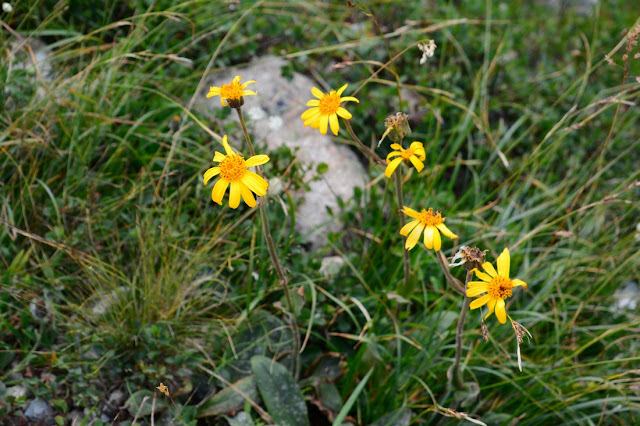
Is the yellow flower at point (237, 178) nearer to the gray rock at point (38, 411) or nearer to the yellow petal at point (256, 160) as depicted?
the yellow petal at point (256, 160)

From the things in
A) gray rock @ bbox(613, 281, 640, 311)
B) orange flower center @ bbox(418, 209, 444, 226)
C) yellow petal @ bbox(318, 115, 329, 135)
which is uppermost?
yellow petal @ bbox(318, 115, 329, 135)

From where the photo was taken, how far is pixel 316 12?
11.2 ft

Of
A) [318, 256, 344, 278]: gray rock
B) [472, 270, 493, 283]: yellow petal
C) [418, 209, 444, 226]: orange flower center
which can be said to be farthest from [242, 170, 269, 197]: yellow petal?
[318, 256, 344, 278]: gray rock

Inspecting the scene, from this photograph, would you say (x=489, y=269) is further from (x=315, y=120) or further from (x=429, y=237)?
(x=315, y=120)

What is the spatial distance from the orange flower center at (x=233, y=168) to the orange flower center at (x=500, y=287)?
2.41 feet

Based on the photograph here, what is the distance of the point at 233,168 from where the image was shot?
5.15ft

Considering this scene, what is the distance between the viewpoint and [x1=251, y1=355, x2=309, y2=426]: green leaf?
1.99m

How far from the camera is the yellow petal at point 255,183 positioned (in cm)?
153

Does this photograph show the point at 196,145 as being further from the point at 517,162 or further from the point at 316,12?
the point at 517,162

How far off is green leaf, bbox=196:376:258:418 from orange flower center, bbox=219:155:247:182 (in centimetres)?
84

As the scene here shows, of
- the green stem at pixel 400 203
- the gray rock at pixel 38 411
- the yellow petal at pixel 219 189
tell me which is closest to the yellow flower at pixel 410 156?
the green stem at pixel 400 203

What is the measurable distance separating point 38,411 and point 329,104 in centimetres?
139

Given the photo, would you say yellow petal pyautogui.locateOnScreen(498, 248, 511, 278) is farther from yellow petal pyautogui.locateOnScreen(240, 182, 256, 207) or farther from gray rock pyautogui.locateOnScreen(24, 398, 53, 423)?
gray rock pyautogui.locateOnScreen(24, 398, 53, 423)

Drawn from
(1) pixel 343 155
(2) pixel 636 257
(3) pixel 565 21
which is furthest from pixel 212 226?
(3) pixel 565 21
